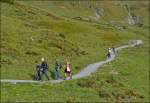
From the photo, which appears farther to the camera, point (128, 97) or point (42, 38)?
point (42, 38)

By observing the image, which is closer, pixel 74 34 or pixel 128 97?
pixel 128 97

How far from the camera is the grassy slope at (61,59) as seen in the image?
44.6m

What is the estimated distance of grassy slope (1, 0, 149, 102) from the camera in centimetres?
4465

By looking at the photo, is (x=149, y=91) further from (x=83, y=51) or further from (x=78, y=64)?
(x=83, y=51)

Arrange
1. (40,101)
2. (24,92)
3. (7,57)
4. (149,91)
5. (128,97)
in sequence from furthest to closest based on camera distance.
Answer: (7,57) < (149,91) < (128,97) < (24,92) < (40,101)

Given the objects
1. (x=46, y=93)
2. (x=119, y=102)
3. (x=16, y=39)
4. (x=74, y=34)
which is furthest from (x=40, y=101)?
(x=74, y=34)

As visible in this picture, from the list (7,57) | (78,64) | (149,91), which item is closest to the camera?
(149,91)

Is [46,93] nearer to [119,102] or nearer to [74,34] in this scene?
[119,102]

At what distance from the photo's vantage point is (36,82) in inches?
1965

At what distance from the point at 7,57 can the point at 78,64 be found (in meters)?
10.9

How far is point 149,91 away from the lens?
53.4m

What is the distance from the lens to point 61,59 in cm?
7381

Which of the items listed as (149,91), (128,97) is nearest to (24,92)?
(128,97)

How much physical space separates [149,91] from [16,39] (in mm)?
35235
